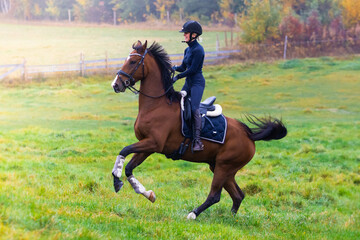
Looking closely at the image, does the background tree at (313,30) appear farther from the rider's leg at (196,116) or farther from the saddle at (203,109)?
the rider's leg at (196,116)

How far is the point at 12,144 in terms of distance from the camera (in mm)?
16125

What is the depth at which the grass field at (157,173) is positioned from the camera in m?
6.59

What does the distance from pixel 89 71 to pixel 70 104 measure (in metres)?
6.92

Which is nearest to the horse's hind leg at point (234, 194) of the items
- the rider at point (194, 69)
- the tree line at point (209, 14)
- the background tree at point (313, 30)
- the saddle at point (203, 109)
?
the rider at point (194, 69)

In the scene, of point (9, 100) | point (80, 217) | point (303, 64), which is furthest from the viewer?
point (303, 64)

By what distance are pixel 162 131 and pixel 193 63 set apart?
53.1 inches

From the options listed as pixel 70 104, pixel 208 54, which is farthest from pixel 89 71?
pixel 208 54

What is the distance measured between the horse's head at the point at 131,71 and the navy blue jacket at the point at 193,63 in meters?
0.74

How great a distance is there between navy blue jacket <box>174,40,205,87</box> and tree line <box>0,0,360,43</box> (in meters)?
33.7

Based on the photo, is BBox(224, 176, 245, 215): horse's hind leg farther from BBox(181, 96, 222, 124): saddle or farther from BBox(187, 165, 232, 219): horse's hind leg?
BBox(181, 96, 222, 124): saddle

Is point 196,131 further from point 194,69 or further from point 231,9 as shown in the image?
point 231,9

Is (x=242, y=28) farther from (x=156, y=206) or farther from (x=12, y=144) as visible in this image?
(x=156, y=206)

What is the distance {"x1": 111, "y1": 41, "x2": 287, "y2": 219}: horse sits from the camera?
769 cm

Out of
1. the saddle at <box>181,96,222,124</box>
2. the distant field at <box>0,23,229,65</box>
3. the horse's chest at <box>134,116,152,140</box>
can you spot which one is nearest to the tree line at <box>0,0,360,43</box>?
the distant field at <box>0,23,229,65</box>
